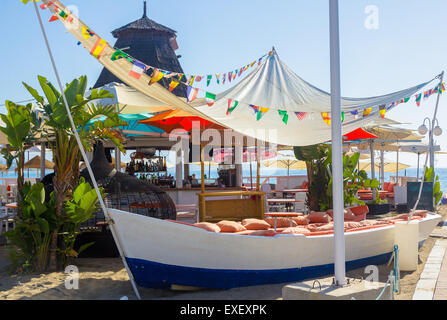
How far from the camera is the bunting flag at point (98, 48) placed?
18.2 feet

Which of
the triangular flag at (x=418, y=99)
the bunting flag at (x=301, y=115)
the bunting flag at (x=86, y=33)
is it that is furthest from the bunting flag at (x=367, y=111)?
the bunting flag at (x=86, y=33)

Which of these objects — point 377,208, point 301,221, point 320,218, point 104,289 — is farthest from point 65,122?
point 377,208

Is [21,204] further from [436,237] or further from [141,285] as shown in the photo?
[436,237]

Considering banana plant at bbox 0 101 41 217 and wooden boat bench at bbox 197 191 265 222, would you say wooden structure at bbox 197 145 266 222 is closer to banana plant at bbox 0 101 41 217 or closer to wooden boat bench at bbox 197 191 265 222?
wooden boat bench at bbox 197 191 265 222

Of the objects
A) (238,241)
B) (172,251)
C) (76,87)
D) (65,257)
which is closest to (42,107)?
(76,87)

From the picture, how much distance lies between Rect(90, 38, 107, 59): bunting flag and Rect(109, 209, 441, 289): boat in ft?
6.16

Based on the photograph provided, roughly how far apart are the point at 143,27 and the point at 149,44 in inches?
41.5

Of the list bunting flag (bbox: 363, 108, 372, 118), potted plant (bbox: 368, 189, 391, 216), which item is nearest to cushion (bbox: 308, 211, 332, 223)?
bunting flag (bbox: 363, 108, 372, 118)

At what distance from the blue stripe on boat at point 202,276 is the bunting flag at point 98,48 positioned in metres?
2.52

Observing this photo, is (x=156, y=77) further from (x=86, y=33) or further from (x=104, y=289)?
(x=104, y=289)

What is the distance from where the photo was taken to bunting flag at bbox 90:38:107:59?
5.54m

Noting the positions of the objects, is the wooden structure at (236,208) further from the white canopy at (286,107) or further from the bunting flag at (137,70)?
the bunting flag at (137,70)

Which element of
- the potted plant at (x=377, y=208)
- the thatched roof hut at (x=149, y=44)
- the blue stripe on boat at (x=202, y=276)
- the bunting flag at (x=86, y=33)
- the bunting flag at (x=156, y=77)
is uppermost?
the thatched roof hut at (x=149, y=44)
